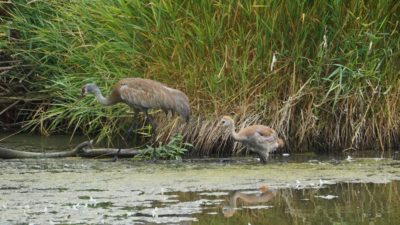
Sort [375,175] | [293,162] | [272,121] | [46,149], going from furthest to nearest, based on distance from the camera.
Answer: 1. [46,149]
2. [272,121]
3. [293,162]
4. [375,175]

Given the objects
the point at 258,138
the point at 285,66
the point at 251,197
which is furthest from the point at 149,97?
the point at 251,197

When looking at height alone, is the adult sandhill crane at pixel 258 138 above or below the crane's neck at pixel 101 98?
below

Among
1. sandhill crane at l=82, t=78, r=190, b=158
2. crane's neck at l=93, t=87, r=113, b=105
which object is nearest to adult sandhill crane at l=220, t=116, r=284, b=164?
sandhill crane at l=82, t=78, r=190, b=158

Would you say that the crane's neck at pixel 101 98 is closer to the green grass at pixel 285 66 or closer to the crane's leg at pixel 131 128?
the crane's leg at pixel 131 128

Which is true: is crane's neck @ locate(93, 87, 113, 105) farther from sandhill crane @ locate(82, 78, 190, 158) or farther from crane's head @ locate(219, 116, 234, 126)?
crane's head @ locate(219, 116, 234, 126)

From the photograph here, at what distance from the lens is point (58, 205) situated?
7547mm

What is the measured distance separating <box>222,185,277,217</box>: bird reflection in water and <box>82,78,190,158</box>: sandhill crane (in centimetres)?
207

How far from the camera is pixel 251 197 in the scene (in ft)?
26.2

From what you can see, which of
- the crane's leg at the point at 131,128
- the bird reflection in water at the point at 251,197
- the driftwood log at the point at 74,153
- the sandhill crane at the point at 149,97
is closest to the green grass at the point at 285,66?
the crane's leg at the point at 131,128

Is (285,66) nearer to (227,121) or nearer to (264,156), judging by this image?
(227,121)

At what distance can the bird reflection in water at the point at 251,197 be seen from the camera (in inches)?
300

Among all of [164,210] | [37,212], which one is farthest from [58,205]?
[164,210]

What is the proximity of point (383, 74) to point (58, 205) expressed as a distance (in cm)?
434

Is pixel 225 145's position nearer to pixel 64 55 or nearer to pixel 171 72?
pixel 171 72
